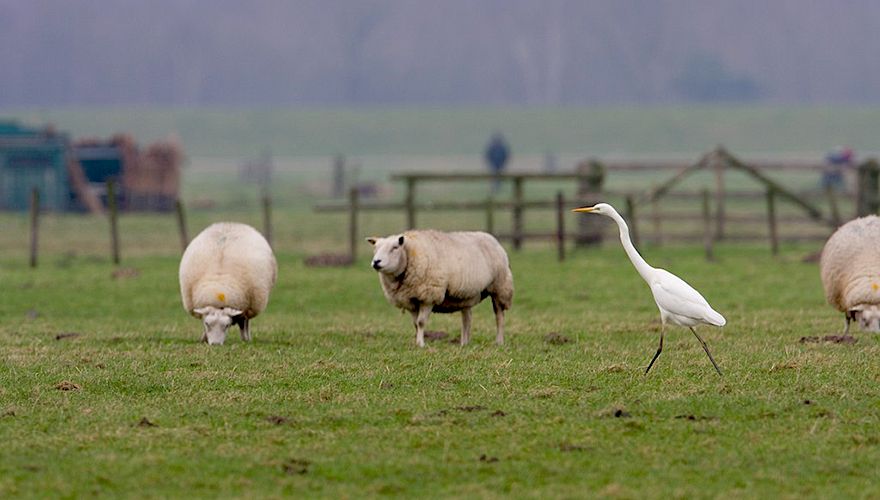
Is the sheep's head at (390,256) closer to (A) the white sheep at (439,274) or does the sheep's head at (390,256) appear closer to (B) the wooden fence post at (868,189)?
(A) the white sheep at (439,274)

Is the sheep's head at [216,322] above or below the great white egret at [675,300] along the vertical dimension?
below

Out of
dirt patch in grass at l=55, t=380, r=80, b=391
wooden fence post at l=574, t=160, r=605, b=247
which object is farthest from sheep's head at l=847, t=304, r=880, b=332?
wooden fence post at l=574, t=160, r=605, b=247

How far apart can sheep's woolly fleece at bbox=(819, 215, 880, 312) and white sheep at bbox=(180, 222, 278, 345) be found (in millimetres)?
6410

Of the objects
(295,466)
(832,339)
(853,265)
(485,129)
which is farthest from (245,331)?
(485,129)

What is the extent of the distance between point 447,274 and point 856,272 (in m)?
4.81

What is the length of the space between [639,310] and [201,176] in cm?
8206

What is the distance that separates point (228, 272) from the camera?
55.9 feet

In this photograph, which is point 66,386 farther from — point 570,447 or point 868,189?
point 868,189

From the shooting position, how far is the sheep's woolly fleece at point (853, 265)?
17.2m

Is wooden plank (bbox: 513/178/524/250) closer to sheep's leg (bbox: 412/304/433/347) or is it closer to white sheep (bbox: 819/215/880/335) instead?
white sheep (bbox: 819/215/880/335)

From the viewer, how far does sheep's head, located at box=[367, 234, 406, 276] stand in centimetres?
1585

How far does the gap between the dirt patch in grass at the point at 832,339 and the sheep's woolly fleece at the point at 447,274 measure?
3.18 meters

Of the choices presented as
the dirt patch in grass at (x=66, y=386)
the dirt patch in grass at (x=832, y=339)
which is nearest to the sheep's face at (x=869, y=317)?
the dirt patch in grass at (x=832, y=339)

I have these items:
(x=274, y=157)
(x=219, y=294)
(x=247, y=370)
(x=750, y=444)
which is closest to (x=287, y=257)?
(x=219, y=294)
